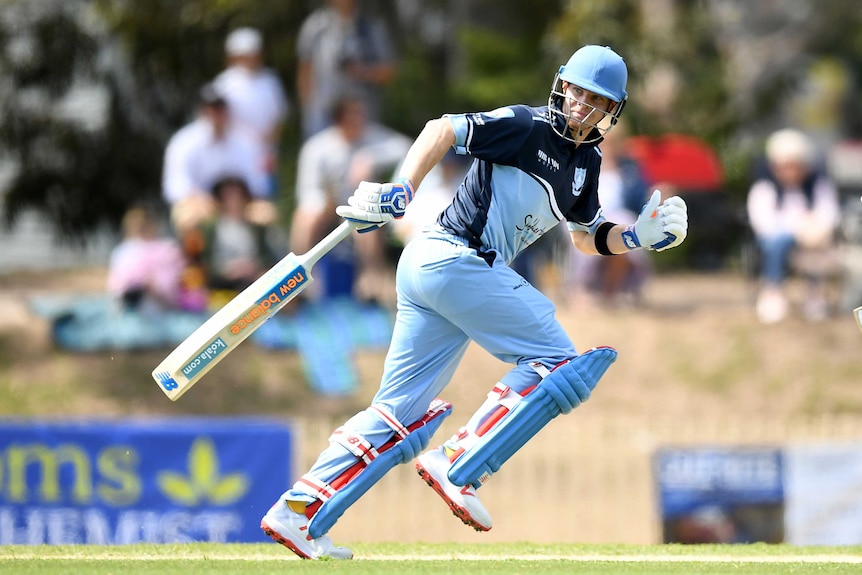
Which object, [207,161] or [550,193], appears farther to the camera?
[207,161]

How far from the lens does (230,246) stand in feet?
37.8

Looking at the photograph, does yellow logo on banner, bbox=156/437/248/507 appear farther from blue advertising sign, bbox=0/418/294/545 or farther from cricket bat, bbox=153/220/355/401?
cricket bat, bbox=153/220/355/401

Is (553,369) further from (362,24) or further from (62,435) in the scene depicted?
(362,24)

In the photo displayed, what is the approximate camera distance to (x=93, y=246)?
16.3 m

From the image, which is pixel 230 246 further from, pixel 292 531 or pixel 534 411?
pixel 534 411

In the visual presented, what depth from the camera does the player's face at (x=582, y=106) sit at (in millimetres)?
5805

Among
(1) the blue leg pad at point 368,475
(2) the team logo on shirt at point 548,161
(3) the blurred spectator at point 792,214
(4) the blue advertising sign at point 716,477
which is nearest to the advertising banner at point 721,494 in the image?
(4) the blue advertising sign at point 716,477

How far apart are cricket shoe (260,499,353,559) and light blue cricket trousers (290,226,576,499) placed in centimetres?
11

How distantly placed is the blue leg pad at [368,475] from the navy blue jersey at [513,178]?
32.4 inches

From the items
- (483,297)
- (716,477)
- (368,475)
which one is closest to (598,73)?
(483,297)

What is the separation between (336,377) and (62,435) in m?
2.71

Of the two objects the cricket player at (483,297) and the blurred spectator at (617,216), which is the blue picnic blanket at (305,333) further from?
the cricket player at (483,297)

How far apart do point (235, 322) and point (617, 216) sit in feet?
20.9

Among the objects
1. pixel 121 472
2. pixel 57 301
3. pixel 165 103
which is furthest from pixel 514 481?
pixel 165 103
